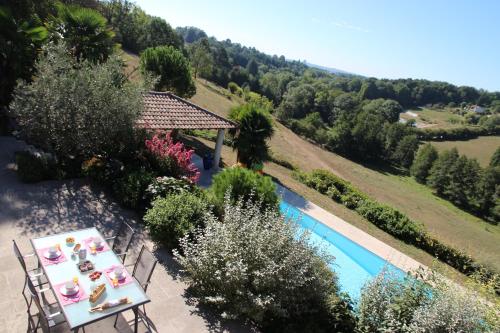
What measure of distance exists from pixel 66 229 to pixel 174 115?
9073 mm

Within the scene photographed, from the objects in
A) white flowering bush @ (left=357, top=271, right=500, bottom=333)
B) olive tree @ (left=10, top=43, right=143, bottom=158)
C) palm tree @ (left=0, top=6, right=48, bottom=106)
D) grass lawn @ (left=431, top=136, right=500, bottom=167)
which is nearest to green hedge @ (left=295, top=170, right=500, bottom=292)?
white flowering bush @ (left=357, top=271, right=500, bottom=333)

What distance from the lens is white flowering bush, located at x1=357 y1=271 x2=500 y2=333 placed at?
5.90 meters

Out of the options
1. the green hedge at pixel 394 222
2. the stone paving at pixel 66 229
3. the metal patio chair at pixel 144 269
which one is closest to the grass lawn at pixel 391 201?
the green hedge at pixel 394 222

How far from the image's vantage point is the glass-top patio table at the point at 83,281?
5000 mm

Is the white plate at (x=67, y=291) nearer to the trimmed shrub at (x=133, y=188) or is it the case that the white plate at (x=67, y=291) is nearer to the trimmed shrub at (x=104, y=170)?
the trimmed shrub at (x=133, y=188)

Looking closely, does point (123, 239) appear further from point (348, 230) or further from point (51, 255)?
point (348, 230)

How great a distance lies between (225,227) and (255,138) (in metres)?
13.4

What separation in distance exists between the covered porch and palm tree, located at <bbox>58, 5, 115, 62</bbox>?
9.92ft

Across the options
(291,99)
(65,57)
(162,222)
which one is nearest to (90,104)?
(65,57)

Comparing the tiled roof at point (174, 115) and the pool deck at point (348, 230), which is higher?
the tiled roof at point (174, 115)

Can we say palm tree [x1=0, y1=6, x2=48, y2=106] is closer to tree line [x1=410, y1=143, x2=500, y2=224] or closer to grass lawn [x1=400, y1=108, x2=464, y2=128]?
tree line [x1=410, y1=143, x2=500, y2=224]

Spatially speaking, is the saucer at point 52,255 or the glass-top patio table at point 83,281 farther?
the saucer at point 52,255

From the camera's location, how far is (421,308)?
6141mm

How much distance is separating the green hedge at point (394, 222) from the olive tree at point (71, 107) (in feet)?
48.9
